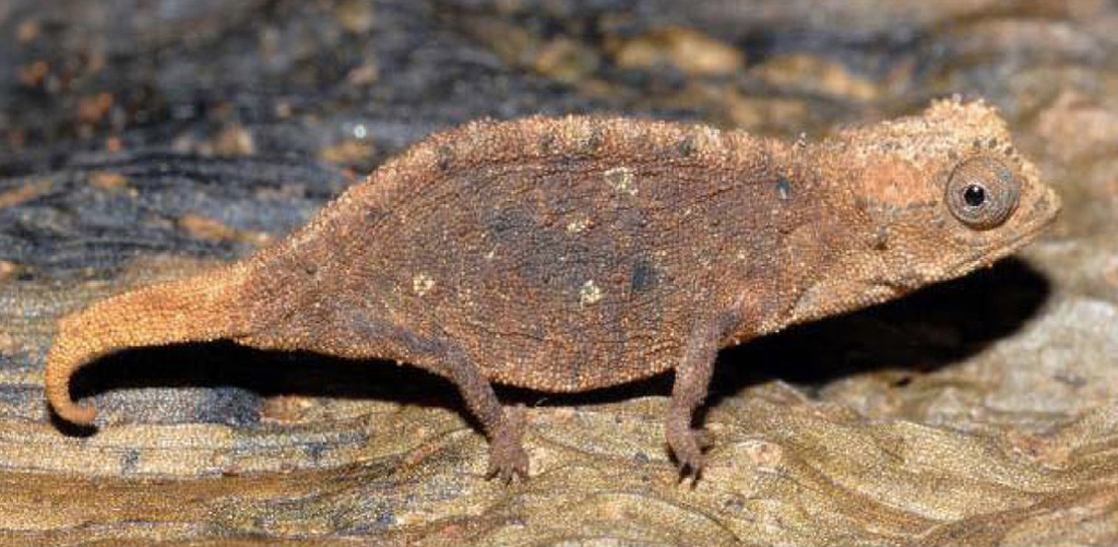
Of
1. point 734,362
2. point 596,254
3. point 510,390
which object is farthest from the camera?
point 734,362

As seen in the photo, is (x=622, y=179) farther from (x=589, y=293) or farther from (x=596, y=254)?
(x=589, y=293)

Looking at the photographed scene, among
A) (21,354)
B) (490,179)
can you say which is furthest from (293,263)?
(21,354)

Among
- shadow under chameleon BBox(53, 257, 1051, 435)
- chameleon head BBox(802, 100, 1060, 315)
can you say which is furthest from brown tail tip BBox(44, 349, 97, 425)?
chameleon head BBox(802, 100, 1060, 315)

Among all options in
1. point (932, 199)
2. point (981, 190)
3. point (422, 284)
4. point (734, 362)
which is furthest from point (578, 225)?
point (981, 190)

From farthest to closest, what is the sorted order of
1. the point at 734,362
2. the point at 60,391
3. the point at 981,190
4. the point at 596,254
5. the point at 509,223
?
the point at 734,362
the point at 981,190
the point at 596,254
the point at 509,223
the point at 60,391

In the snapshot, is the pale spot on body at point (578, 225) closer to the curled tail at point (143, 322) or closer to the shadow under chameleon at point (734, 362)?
the shadow under chameleon at point (734, 362)

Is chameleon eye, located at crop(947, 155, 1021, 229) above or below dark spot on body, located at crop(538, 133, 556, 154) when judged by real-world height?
above

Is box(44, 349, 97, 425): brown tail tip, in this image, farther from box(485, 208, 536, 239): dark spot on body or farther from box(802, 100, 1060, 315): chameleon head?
box(802, 100, 1060, 315): chameleon head

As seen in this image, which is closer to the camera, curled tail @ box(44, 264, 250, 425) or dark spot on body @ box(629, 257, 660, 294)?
curled tail @ box(44, 264, 250, 425)

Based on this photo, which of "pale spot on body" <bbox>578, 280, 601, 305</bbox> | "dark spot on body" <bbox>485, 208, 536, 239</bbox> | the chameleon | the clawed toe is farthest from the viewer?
"pale spot on body" <bbox>578, 280, 601, 305</bbox>
